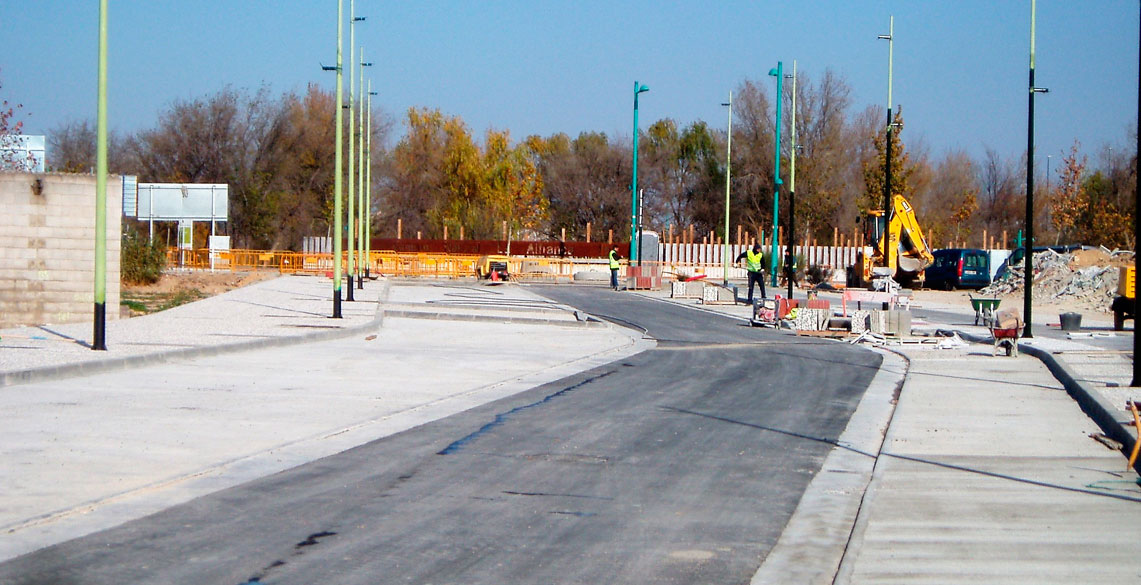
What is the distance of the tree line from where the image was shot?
77938 mm

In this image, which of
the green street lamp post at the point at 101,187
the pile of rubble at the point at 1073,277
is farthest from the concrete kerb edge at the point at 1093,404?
the pile of rubble at the point at 1073,277

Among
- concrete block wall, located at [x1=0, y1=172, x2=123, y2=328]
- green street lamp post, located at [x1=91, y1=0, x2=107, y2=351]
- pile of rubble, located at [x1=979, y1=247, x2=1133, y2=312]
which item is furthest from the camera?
pile of rubble, located at [x1=979, y1=247, x2=1133, y2=312]

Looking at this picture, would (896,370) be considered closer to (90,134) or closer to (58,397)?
(58,397)

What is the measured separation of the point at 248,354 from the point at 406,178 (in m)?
75.6

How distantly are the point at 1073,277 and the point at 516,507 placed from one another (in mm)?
40983

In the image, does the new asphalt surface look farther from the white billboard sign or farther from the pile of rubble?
the white billboard sign

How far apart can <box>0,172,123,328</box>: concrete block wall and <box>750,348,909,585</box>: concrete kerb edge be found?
56.2 ft

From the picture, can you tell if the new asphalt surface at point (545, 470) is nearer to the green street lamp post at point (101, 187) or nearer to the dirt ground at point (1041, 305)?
the green street lamp post at point (101, 187)

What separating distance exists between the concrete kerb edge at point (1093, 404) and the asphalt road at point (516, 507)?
271cm

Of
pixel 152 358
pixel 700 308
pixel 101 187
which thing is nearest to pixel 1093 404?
pixel 152 358

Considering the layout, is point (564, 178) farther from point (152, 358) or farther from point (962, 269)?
point (152, 358)

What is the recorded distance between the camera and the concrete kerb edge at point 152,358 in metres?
14.2

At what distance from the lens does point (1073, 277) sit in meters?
43.8

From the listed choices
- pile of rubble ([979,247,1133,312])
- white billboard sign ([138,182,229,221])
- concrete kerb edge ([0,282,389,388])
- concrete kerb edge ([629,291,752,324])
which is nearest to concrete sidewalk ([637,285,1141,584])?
concrete kerb edge ([0,282,389,388])
